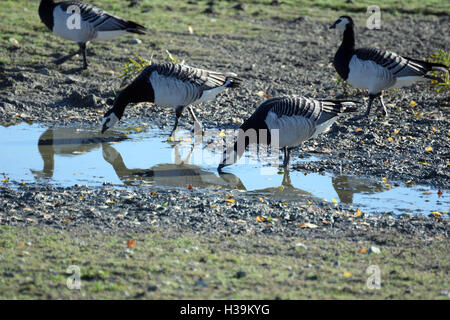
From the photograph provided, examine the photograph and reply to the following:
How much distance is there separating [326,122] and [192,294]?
4802 mm

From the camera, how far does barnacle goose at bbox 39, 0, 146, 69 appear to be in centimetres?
1352

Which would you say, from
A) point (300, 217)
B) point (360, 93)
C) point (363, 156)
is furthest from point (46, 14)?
point (300, 217)

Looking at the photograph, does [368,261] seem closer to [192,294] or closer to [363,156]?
[192,294]

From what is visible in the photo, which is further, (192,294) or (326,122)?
(326,122)

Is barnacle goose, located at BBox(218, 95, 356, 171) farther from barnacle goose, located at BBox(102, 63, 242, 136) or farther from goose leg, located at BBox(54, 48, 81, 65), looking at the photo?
goose leg, located at BBox(54, 48, 81, 65)

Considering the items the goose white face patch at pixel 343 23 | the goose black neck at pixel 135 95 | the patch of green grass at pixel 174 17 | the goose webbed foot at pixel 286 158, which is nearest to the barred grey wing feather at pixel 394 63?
the goose white face patch at pixel 343 23

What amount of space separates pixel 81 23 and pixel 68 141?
4.34 m

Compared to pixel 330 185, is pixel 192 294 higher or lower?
lower

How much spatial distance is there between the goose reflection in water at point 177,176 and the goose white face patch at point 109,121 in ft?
2.95

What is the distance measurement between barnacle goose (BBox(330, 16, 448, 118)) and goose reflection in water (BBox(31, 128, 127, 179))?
4.22 m

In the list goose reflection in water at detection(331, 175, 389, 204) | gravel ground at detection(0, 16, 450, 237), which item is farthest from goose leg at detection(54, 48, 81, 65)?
goose reflection in water at detection(331, 175, 389, 204)

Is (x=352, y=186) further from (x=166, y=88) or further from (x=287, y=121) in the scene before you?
(x=166, y=88)
